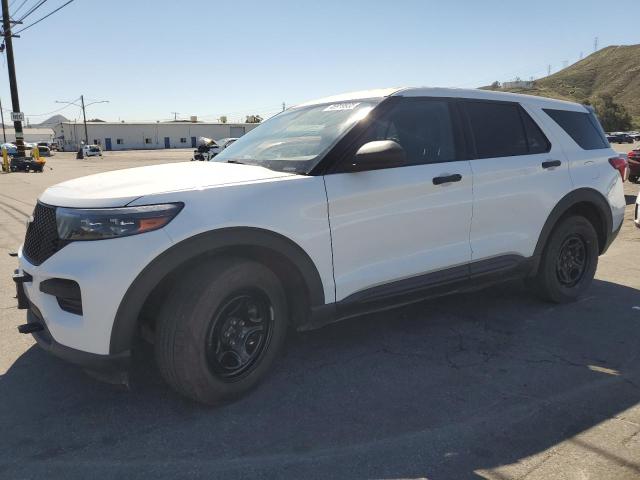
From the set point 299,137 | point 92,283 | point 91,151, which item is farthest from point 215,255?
point 91,151

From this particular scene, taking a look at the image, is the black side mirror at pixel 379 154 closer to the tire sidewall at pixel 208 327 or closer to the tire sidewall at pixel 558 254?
the tire sidewall at pixel 208 327

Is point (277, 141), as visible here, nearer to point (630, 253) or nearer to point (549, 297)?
point (549, 297)

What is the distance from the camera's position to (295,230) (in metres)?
3.10

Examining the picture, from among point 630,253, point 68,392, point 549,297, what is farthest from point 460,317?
point 630,253

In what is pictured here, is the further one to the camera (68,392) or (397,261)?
(397,261)

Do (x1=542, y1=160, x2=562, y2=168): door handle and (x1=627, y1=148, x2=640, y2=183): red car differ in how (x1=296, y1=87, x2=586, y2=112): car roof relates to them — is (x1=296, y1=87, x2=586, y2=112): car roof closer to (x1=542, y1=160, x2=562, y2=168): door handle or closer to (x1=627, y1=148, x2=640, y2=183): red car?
(x1=542, y1=160, x2=562, y2=168): door handle

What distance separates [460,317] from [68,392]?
305cm

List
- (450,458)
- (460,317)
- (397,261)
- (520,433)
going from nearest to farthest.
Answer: (450,458) → (520,433) → (397,261) → (460,317)

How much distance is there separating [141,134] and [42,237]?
98.2 meters

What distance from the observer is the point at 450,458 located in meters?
2.59

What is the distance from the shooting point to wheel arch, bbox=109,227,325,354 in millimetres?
2670

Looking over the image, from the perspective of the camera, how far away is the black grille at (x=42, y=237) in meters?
2.83

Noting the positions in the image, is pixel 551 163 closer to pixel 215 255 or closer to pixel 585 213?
pixel 585 213

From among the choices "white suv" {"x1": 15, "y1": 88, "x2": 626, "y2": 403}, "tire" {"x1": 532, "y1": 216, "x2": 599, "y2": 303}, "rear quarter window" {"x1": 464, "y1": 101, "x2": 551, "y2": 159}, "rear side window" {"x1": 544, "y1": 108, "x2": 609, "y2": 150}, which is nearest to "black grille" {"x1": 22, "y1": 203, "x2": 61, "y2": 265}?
"white suv" {"x1": 15, "y1": 88, "x2": 626, "y2": 403}
